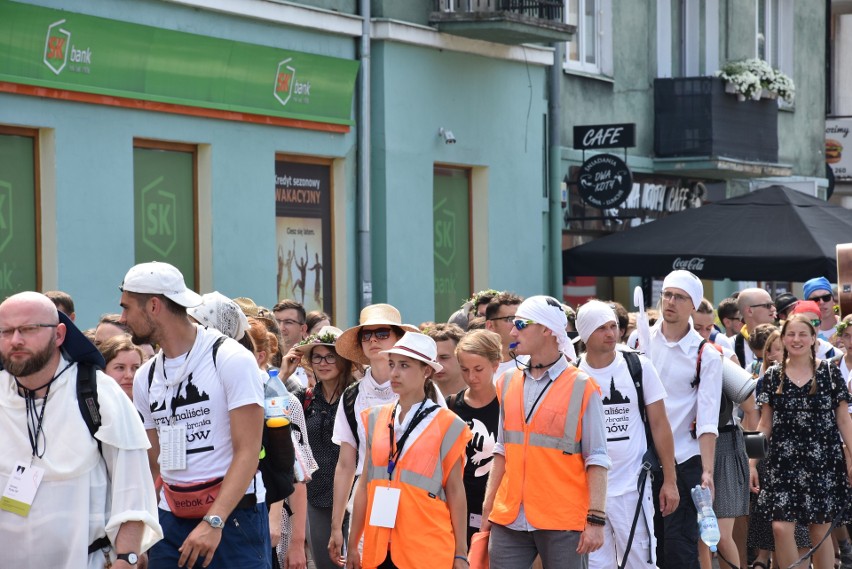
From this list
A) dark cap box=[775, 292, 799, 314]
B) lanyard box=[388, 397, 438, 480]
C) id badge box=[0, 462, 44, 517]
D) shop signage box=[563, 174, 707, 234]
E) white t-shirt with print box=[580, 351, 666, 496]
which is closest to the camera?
id badge box=[0, 462, 44, 517]

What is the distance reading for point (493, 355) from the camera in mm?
8875

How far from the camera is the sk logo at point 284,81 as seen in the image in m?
16.8

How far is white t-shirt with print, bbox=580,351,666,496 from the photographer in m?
8.87

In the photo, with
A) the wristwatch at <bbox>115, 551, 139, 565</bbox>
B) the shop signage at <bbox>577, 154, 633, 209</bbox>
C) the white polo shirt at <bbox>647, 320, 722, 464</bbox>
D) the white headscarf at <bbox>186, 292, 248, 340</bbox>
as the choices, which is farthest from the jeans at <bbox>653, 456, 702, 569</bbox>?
the shop signage at <bbox>577, 154, 633, 209</bbox>

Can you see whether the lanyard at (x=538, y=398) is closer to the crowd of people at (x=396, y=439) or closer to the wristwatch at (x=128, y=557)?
the crowd of people at (x=396, y=439)

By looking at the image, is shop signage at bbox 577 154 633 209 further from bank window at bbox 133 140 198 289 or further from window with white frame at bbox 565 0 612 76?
bank window at bbox 133 140 198 289

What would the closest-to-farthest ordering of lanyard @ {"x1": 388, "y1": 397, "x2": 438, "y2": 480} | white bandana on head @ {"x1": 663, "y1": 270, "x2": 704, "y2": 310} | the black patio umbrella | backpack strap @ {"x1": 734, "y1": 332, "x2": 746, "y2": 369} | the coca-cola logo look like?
lanyard @ {"x1": 388, "y1": 397, "x2": 438, "y2": 480}, white bandana on head @ {"x1": 663, "y1": 270, "x2": 704, "y2": 310}, backpack strap @ {"x1": 734, "y1": 332, "x2": 746, "y2": 369}, the black patio umbrella, the coca-cola logo

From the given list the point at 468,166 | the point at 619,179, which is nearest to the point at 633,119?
the point at 619,179

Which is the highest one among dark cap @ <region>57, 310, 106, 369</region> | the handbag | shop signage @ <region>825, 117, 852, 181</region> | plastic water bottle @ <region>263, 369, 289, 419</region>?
shop signage @ <region>825, 117, 852, 181</region>

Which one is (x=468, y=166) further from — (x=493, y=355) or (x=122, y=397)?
(x=122, y=397)

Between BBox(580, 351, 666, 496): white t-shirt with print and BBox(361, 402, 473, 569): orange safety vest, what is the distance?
5.23ft

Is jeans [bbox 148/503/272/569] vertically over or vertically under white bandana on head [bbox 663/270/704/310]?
under

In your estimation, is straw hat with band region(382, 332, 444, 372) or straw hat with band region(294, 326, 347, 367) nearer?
straw hat with band region(382, 332, 444, 372)

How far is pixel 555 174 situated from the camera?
72.1 feet
